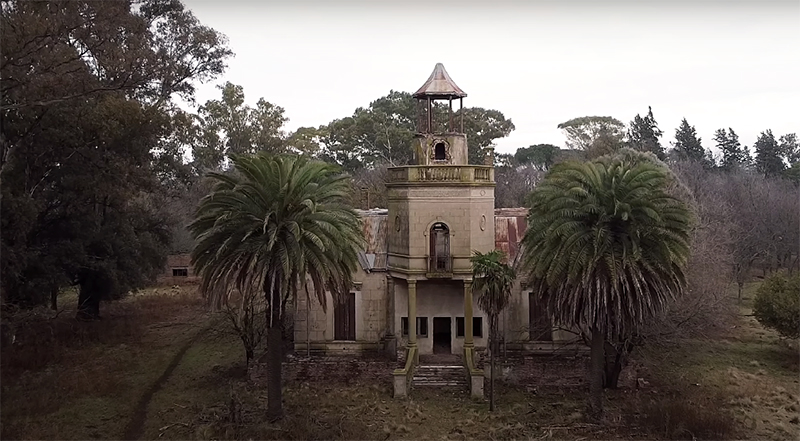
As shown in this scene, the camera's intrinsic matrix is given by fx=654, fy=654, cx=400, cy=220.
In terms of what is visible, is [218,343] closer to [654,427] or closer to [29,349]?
[29,349]

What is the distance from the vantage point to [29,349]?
28.6 meters

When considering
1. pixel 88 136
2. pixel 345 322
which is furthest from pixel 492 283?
pixel 88 136

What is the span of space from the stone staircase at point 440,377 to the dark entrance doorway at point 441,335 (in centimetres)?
205

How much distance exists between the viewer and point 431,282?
26.5 m

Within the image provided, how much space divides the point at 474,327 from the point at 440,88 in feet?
32.9

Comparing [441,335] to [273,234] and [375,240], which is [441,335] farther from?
[273,234]

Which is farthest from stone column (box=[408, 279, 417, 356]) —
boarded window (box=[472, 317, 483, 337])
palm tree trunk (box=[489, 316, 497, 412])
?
palm tree trunk (box=[489, 316, 497, 412])

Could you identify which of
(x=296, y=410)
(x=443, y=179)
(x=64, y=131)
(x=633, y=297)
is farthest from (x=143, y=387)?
(x=633, y=297)

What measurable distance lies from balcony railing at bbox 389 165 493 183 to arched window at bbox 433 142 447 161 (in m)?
1.33

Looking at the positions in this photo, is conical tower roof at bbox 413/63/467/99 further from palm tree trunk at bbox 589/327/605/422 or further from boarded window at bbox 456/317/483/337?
palm tree trunk at bbox 589/327/605/422

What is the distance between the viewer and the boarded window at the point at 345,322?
89.8ft

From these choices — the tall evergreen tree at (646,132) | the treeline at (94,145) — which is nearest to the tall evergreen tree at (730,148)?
the tall evergreen tree at (646,132)

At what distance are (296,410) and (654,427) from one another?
11.5 meters

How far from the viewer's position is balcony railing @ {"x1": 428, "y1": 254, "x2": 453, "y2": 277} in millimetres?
25688
